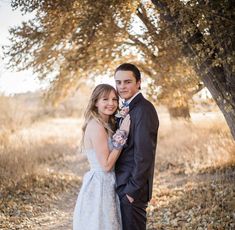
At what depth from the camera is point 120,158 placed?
3.93m

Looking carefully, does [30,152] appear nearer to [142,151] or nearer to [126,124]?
[126,124]

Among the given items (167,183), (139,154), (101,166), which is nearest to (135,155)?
(139,154)

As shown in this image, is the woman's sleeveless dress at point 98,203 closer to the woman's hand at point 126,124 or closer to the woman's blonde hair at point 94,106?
the woman's blonde hair at point 94,106

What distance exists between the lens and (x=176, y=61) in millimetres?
8766

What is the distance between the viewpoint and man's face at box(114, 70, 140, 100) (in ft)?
13.0

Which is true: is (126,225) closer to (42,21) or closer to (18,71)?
(42,21)

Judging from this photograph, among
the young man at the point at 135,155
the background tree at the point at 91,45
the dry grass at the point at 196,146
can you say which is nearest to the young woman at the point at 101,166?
the young man at the point at 135,155

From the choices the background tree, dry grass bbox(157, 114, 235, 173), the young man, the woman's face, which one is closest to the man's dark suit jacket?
the young man

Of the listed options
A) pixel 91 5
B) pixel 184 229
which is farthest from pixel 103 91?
pixel 91 5

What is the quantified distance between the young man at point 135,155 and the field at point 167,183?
222cm

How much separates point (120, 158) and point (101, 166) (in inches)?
8.5

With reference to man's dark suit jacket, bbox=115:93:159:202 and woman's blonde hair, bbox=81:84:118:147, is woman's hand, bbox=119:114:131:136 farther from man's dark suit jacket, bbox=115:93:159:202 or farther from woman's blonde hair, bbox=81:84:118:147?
woman's blonde hair, bbox=81:84:118:147

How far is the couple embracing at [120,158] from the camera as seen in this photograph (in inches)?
145

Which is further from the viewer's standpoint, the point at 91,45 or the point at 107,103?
the point at 91,45
